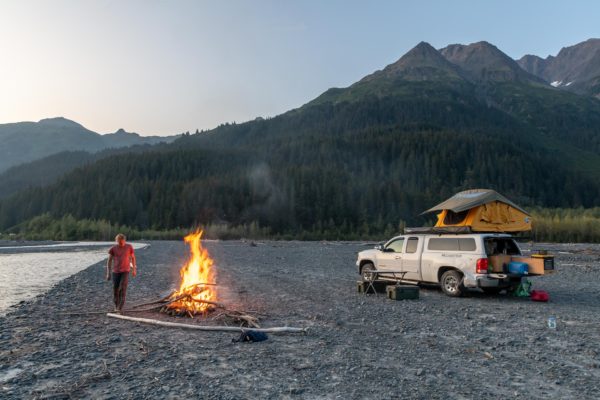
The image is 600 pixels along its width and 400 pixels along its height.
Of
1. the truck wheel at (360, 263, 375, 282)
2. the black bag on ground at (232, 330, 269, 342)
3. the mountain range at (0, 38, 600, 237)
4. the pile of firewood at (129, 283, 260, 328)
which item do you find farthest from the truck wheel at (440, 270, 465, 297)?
the mountain range at (0, 38, 600, 237)

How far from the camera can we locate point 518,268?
1516 centimetres

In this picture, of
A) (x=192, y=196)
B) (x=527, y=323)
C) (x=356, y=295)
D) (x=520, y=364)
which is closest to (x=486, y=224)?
(x=356, y=295)

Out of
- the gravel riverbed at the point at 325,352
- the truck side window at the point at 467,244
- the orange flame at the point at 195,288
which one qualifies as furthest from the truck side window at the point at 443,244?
the orange flame at the point at 195,288

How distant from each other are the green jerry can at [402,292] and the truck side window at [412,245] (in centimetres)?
213

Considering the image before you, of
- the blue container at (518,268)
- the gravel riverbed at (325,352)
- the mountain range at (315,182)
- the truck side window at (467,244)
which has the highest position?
the mountain range at (315,182)

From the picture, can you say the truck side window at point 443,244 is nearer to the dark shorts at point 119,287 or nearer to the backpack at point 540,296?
the backpack at point 540,296

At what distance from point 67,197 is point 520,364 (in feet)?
441

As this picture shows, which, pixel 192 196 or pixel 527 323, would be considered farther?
pixel 192 196

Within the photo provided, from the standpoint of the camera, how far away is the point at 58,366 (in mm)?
7832

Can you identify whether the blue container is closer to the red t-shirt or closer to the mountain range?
the red t-shirt

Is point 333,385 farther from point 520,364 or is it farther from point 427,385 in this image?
point 520,364

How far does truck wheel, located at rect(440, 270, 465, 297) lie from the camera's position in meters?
15.5

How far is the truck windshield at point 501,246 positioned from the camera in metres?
15.6

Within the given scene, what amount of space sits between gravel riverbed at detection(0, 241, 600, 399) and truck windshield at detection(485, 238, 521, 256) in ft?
5.24
